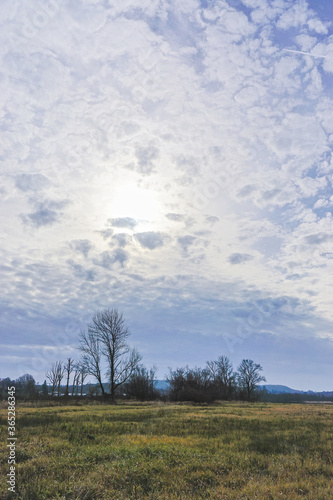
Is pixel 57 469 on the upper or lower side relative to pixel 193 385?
upper

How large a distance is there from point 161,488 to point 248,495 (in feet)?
6.50

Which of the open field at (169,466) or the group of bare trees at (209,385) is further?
the group of bare trees at (209,385)

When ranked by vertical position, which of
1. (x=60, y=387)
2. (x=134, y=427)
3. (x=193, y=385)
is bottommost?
(x=60, y=387)

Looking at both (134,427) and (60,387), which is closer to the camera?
(134,427)

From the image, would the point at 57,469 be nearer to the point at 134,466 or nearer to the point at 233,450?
the point at 134,466

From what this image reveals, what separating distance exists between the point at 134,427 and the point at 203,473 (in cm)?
850

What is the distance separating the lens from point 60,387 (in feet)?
402

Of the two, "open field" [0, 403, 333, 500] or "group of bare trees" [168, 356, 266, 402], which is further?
"group of bare trees" [168, 356, 266, 402]

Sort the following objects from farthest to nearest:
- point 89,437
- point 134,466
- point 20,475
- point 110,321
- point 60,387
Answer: point 60,387, point 110,321, point 89,437, point 134,466, point 20,475

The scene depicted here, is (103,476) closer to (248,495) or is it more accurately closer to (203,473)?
(203,473)

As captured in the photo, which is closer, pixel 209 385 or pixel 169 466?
pixel 169 466

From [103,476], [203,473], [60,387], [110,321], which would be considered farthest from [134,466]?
[60,387]

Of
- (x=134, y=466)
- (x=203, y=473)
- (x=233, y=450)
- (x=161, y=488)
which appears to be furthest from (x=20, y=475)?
(x=233, y=450)

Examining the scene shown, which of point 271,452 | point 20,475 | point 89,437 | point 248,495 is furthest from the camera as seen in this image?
point 89,437
